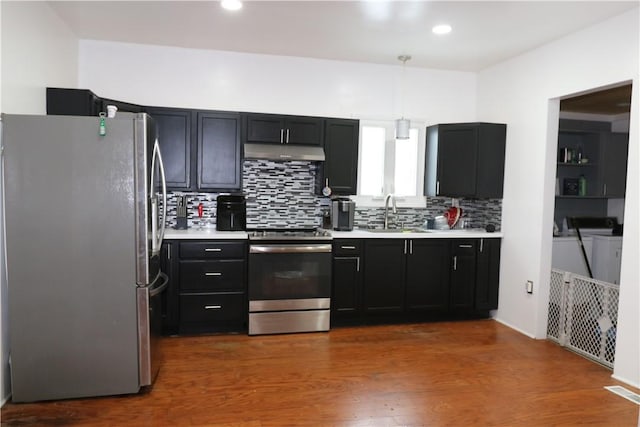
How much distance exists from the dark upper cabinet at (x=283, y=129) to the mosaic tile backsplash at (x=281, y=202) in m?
0.32

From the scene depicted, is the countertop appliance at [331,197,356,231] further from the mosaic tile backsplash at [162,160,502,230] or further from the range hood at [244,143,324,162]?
the range hood at [244,143,324,162]

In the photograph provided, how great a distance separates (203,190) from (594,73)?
3443 mm

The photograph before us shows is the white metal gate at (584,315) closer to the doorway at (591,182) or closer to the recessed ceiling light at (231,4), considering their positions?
the doorway at (591,182)

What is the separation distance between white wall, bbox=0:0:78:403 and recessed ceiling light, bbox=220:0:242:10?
1.27 meters

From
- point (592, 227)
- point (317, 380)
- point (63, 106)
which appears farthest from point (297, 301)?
point (592, 227)

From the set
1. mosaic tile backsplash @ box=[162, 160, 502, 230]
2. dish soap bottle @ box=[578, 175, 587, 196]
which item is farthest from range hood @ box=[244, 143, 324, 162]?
dish soap bottle @ box=[578, 175, 587, 196]

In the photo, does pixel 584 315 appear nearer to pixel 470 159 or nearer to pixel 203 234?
pixel 470 159

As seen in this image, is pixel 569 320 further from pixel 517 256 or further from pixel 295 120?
pixel 295 120

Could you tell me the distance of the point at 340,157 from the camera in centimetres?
449

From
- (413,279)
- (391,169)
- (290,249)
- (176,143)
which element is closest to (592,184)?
(391,169)

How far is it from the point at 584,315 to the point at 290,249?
2553 millimetres

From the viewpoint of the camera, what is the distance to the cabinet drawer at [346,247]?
4.18 meters

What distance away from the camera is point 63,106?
326 cm

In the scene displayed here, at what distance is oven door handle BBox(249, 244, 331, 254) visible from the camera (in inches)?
155
